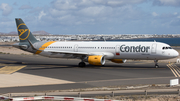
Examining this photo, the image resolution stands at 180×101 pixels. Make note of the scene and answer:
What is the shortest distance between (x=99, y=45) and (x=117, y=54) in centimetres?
391

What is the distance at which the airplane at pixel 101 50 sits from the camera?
127 feet

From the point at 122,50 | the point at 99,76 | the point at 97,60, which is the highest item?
the point at 122,50

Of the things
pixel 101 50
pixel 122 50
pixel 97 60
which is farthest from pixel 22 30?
pixel 122 50

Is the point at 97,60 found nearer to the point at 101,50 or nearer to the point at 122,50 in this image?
the point at 101,50

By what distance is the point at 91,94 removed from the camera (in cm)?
1933

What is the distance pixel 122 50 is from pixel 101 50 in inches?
157

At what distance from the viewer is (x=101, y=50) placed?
138 ft

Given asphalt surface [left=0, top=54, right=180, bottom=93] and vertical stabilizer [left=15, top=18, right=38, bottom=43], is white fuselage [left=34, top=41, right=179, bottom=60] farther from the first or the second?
vertical stabilizer [left=15, top=18, right=38, bottom=43]

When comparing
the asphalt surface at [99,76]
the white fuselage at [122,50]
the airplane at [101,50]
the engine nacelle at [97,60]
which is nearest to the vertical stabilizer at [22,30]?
the airplane at [101,50]

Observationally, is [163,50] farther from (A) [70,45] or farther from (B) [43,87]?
(B) [43,87]

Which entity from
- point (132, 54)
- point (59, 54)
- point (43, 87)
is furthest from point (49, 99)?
point (59, 54)

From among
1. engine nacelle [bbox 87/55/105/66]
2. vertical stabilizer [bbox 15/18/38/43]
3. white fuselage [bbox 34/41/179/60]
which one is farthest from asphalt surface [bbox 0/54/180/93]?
vertical stabilizer [bbox 15/18/38/43]

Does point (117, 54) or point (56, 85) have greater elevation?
point (117, 54)

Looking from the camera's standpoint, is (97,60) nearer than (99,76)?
No
